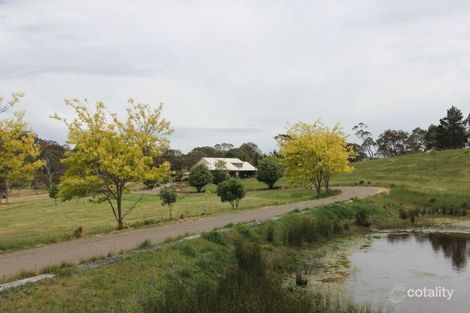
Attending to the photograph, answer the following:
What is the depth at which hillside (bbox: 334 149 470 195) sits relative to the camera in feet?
145

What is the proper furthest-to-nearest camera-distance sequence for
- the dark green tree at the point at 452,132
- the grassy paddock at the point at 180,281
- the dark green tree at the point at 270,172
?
the dark green tree at the point at 452,132
the dark green tree at the point at 270,172
the grassy paddock at the point at 180,281

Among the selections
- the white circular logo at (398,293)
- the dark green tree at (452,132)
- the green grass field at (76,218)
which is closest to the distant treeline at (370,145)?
the dark green tree at (452,132)

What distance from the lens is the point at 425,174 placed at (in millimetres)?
55406

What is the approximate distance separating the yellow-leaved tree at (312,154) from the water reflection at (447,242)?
40.2 feet

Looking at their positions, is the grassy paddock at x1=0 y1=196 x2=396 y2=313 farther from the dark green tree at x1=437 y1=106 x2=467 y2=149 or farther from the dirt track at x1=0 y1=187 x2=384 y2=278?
the dark green tree at x1=437 y1=106 x2=467 y2=149

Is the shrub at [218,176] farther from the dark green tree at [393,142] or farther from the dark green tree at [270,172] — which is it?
the dark green tree at [393,142]

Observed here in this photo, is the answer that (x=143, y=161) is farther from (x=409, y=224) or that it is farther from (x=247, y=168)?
(x=247, y=168)

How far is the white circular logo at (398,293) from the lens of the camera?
11616 mm

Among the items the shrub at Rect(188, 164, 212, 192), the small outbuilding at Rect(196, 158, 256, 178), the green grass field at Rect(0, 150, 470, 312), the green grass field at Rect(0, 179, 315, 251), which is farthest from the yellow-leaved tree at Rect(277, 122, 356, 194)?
the small outbuilding at Rect(196, 158, 256, 178)

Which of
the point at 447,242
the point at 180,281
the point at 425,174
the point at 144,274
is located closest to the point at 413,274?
the point at 447,242

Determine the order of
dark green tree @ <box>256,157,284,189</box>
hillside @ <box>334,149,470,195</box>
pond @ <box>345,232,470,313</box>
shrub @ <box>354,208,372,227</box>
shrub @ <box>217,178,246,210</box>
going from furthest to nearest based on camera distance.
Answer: dark green tree @ <box>256,157,284,189</box>
hillside @ <box>334,149,470,195</box>
shrub @ <box>217,178,246,210</box>
shrub @ <box>354,208,372,227</box>
pond @ <box>345,232,470,313</box>

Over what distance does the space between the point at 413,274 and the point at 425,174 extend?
44.6m

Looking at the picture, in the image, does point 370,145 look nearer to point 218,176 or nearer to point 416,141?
point 416,141

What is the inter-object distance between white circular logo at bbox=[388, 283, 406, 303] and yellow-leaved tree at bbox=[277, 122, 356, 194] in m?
21.6
